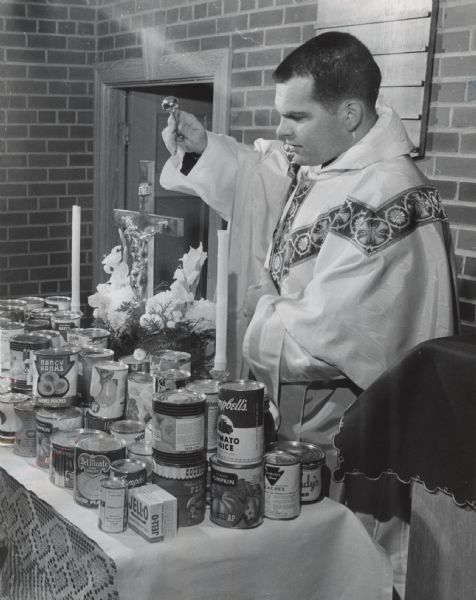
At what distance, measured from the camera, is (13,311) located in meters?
2.28

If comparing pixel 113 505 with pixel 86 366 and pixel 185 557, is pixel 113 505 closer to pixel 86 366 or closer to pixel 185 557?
pixel 185 557

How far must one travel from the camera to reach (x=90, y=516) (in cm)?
150

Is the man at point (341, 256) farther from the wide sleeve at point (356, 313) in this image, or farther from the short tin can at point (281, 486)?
the short tin can at point (281, 486)

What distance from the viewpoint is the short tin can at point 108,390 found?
1.68 metres

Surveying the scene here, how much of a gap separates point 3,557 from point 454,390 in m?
0.99

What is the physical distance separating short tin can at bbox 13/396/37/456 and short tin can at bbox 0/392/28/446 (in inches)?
1.7

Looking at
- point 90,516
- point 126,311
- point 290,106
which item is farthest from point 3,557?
point 290,106

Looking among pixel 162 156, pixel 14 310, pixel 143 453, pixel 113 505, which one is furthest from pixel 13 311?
pixel 162 156

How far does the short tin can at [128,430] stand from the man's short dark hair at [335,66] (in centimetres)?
96

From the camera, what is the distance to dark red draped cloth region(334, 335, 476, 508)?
1.37 m

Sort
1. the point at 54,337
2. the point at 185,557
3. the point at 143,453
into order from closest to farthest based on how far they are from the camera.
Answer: the point at 185,557 → the point at 143,453 → the point at 54,337

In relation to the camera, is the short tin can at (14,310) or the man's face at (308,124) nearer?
the man's face at (308,124)

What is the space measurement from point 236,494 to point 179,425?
0.54 ft

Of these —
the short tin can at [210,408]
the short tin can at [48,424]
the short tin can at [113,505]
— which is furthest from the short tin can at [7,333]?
the short tin can at [113,505]
